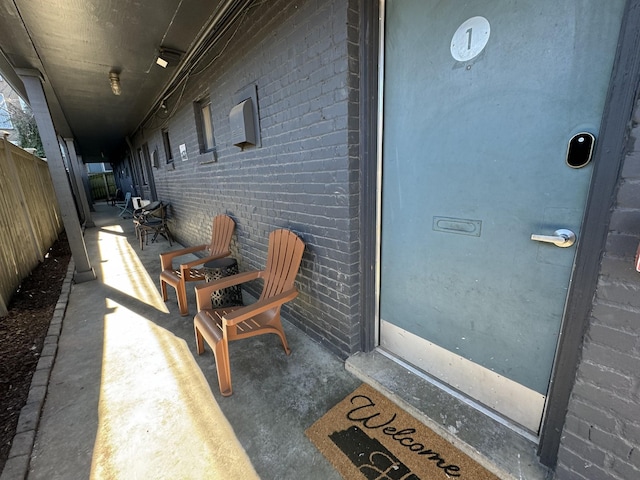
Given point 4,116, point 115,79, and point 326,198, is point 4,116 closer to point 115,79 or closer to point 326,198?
point 115,79

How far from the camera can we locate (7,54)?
2.90m

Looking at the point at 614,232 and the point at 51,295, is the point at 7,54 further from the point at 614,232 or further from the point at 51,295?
the point at 614,232

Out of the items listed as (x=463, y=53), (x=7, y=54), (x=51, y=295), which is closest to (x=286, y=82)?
(x=463, y=53)

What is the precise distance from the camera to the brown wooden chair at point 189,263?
282 centimetres

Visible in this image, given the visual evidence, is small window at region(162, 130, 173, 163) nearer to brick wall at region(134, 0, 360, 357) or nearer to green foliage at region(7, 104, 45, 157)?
brick wall at region(134, 0, 360, 357)

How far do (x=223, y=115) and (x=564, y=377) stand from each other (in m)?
3.67

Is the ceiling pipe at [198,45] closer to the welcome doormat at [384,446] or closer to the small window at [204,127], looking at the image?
the small window at [204,127]

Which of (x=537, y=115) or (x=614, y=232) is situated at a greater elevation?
(x=537, y=115)

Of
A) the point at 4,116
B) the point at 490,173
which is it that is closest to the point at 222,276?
the point at 490,173

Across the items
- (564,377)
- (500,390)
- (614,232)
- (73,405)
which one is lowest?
(73,405)

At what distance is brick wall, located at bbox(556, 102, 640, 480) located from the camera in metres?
0.84

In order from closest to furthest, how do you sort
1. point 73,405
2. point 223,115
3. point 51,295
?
point 73,405, point 223,115, point 51,295

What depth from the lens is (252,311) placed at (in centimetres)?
177

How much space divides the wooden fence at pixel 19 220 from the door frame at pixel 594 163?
4.22m
